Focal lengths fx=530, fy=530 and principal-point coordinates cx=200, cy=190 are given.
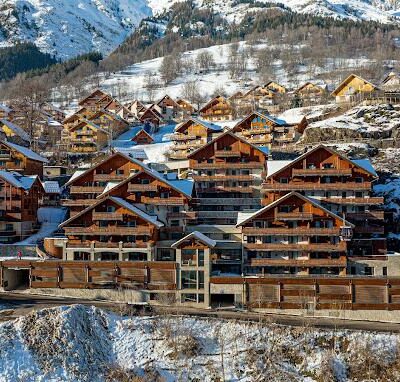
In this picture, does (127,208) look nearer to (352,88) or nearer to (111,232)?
(111,232)

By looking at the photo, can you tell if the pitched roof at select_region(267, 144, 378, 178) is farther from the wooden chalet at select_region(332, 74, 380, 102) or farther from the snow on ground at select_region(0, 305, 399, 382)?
the wooden chalet at select_region(332, 74, 380, 102)

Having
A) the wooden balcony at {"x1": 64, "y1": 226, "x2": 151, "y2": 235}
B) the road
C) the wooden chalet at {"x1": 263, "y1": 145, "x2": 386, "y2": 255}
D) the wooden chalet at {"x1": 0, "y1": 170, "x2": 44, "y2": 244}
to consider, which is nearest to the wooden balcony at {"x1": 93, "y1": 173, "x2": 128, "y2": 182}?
the wooden chalet at {"x1": 0, "y1": 170, "x2": 44, "y2": 244}

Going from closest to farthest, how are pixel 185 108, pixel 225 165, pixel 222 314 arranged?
pixel 222 314, pixel 225 165, pixel 185 108

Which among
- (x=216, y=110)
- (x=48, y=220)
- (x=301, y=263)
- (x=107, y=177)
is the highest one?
(x=216, y=110)

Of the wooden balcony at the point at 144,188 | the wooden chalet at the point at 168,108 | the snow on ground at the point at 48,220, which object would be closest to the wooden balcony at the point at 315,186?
the wooden balcony at the point at 144,188

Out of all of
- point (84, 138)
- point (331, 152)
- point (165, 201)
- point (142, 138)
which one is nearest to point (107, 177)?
point (165, 201)

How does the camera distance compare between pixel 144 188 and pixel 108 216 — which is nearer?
pixel 108 216

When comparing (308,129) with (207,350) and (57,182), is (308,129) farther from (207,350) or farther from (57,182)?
(207,350)
